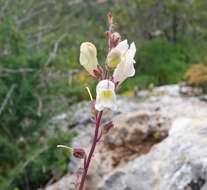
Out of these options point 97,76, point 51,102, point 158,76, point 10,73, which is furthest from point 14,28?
point 158,76

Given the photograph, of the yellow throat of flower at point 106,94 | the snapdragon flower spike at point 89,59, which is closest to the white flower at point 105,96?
the yellow throat of flower at point 106,94

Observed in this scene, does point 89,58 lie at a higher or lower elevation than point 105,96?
higher

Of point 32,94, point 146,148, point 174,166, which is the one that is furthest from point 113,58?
point 32,94

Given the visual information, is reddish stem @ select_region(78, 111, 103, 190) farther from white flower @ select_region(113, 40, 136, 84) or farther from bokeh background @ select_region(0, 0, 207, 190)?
bokeh background @ select_region(0, 0, 207, 190)

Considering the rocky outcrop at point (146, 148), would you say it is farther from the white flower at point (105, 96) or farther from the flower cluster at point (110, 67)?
the white flower at point (105, 96)

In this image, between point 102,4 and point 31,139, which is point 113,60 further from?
point 102,4

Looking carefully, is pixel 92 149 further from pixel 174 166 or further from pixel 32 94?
pixel 32 94

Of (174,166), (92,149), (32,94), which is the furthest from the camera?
(32,94)

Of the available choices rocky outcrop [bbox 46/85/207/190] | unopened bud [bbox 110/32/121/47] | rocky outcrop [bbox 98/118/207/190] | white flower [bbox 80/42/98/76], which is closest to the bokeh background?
rocky outcrop [bbox 46/85/207/190]
